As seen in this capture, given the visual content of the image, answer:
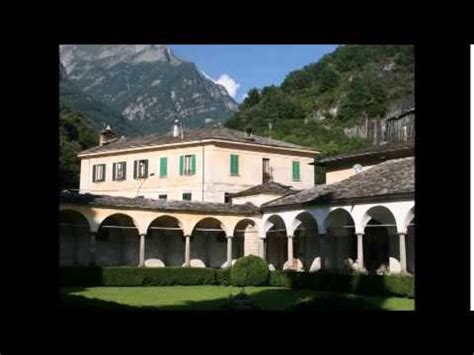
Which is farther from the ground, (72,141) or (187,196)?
(72,141)

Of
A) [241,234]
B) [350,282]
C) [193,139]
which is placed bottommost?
[350,282]

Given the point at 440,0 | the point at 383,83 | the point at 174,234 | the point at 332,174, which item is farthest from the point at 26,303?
the point at 383,83

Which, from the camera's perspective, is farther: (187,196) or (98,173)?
(98,173)

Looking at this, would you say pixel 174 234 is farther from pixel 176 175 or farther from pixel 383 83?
pixel 383 83

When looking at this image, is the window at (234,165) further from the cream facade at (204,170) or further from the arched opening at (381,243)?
the arched opening at (381,243)

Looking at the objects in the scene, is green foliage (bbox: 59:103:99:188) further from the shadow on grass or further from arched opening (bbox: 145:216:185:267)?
the shadow on grass

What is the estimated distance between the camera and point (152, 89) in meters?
61.1

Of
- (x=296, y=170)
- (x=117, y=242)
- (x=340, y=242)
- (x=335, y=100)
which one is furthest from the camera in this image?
(x=335, y=100)

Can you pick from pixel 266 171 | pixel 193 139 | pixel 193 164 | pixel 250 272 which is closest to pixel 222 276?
pixel 250 272

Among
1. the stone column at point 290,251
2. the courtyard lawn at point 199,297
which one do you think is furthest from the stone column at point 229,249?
the courtyard lawn at point 199,297

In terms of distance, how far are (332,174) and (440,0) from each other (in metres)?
24.3

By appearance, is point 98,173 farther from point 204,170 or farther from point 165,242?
point 165,242

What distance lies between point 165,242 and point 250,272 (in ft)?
18.5

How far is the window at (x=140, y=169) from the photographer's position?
3838 centimetres
